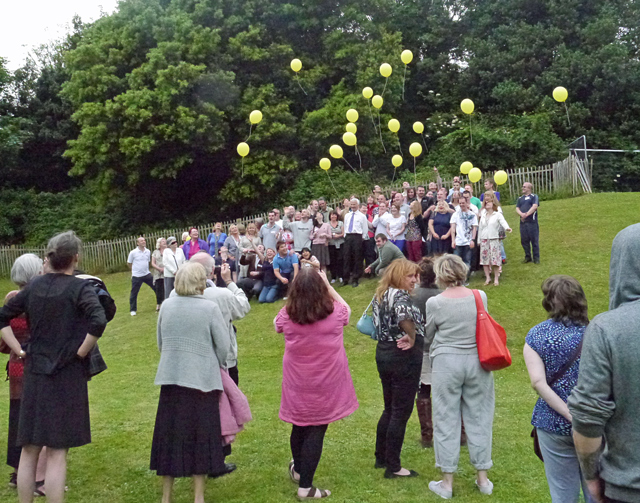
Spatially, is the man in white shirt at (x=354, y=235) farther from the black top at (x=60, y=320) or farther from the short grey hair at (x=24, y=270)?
the black top at (x=60, y=320)

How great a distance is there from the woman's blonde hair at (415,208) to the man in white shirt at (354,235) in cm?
119

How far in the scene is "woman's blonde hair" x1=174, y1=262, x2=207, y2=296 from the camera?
4.57m

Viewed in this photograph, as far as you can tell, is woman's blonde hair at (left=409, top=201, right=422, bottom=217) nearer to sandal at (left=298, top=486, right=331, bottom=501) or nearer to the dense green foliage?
sandal at (left=298, top=486, right=331, bottom=501)

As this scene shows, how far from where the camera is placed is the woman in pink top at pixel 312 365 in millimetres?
4715

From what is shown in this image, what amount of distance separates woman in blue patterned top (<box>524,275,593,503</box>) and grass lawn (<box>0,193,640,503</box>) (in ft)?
4.44

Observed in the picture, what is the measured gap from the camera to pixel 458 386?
15.6ft

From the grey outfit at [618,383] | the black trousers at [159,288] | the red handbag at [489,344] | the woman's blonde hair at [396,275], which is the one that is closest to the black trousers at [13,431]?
the woman's blonde hair at [396,275]

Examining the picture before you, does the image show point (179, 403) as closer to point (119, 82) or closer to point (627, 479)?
point (627, 479)

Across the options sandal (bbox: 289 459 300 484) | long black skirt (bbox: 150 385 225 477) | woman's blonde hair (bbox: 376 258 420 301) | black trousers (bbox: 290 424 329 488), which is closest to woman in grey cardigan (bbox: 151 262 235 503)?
long black skirt (bbox: 150 385 225 477)

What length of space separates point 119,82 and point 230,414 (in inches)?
932

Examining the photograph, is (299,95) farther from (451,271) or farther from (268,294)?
(451,271)

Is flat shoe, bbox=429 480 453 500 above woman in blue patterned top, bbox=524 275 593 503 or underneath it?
underneath

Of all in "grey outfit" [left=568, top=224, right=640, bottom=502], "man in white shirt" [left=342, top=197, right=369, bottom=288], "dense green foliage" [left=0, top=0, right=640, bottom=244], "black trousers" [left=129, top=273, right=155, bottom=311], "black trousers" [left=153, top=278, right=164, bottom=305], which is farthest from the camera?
"dense green foliage" [left=0, top=0, right=640, bottom=244]

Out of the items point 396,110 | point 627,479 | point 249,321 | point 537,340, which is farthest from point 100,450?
point 396,110
